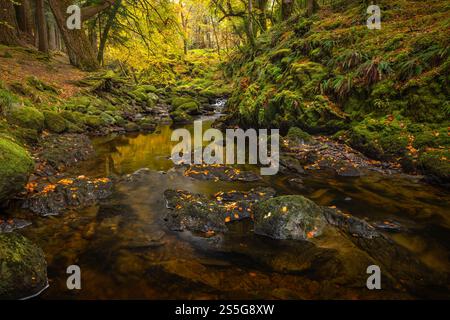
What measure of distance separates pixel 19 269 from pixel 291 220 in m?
3.62

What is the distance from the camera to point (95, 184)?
663 centimetres

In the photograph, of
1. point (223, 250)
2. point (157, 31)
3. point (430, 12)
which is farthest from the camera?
point (157, 31)

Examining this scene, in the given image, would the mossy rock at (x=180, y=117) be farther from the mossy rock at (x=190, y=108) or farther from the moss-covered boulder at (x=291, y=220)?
the moss-covered boulder at (x=291, y=220)

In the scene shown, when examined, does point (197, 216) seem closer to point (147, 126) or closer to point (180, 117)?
point (147, 126)

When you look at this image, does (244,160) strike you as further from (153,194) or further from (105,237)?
(105,237)

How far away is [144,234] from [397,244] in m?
3.84

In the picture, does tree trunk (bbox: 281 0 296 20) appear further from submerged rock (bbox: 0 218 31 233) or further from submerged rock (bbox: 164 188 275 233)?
submerged rock (bbox: 0 218 31 233)

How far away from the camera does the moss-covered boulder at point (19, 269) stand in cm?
345

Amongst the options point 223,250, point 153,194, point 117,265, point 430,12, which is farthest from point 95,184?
point 430,12

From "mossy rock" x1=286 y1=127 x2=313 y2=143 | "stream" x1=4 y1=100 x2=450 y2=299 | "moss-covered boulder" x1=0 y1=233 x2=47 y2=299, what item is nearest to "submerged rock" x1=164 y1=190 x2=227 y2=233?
"stream" x1=4 y1=100 x2=450 y2=299

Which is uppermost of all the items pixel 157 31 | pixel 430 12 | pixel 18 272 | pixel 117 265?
pixel 157 31

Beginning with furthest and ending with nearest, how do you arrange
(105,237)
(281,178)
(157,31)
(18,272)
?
(157,31) < (281,178) < (105,237) < (18,272)

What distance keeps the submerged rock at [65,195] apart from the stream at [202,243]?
0.22 metres

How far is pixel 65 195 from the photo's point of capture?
599 cm
